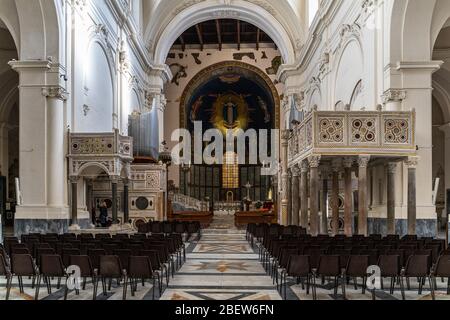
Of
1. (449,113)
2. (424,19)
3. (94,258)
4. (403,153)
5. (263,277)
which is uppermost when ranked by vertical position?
(424,19)

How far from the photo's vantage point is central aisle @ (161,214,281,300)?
8.49 meters

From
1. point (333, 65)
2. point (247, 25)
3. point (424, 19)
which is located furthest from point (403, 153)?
point (247, 25)

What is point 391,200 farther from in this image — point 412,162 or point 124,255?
point 124,255

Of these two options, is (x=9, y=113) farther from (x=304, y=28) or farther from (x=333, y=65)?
(x=304, y=28)

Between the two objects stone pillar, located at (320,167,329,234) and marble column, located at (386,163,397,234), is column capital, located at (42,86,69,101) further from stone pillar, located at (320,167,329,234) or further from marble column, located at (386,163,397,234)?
marble column, located at (386,163,397,234)

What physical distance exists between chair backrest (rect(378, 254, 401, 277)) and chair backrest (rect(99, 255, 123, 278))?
3.95 m

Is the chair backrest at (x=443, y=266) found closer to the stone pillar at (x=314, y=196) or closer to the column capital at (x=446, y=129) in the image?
the stone pillar at (x=314, y=196)

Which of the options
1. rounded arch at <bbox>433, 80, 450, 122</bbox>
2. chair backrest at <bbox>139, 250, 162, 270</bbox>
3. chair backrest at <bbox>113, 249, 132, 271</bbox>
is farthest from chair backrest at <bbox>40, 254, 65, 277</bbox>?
rounded arch at <bbox>433, 80, 450, 122</bbox>

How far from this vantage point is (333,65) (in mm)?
23219

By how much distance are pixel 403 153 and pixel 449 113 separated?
10.6 metres

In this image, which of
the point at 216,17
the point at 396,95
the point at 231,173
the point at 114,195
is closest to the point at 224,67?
the point at 216,17

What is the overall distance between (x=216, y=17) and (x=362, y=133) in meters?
22.0

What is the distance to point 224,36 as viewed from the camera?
134 feet

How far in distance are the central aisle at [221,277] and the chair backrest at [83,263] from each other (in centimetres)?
122
